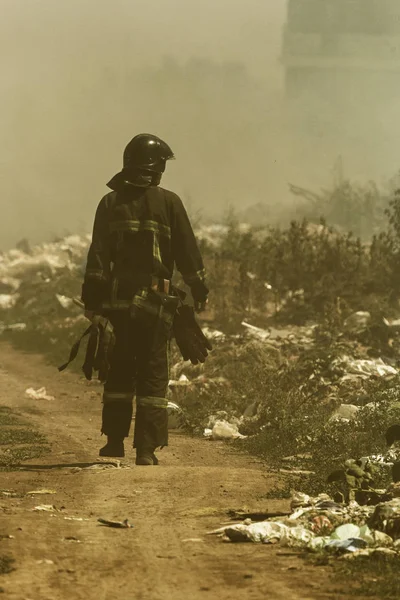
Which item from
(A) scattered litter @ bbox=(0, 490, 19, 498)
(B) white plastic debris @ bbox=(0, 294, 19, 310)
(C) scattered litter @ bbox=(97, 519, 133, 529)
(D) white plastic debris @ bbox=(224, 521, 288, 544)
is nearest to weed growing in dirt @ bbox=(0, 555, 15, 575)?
(C) scattered litter @ bbox=(97, 519, 133, 529)

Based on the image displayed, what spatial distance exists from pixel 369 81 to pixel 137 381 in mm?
19921

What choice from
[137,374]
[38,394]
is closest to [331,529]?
[137,374]

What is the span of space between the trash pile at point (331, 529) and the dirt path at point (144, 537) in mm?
133

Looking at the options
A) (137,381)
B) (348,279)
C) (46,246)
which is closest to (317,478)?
(137,381)

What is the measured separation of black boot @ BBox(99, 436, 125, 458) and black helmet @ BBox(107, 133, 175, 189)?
5.92 feet

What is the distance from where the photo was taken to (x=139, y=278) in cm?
827

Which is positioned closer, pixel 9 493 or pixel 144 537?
pixel 144 537

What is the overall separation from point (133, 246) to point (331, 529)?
3318 mm

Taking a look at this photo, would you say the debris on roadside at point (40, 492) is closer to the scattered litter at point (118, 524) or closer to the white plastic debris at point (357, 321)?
the scattered litter at point (118, 524)

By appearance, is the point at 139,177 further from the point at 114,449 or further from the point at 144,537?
the point at 144,537

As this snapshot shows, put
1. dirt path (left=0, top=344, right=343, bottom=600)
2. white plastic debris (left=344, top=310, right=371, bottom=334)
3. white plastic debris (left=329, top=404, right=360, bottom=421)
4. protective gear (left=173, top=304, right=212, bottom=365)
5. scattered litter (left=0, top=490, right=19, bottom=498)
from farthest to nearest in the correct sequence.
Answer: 1. white plastic debris (left=344, top=310, right=371, bottom=334)
2. white plastic debris (left=329, top=404, right=360, bottom=421)
3. protective gear (left=173, top=304, right=212, bottom=365)
4. scattered litter (left=0, top=490, right=19, bottom=498)
5. dirt path (left=0, top=344, right=343, bottom=600)

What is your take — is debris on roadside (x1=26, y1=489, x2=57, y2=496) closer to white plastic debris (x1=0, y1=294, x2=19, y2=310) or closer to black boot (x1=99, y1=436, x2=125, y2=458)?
black boot (x1=99, y1=436, x2=125, y2=458)

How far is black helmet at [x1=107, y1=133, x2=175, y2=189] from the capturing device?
826cm

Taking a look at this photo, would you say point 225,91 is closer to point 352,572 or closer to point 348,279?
point 348,279
